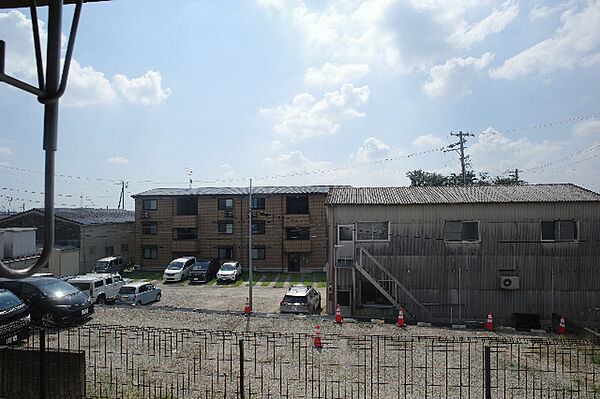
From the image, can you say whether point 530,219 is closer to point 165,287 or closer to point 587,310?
point 587,310

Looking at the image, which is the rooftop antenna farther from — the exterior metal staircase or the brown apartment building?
the brown apartment building

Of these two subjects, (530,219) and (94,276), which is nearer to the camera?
(530,219)

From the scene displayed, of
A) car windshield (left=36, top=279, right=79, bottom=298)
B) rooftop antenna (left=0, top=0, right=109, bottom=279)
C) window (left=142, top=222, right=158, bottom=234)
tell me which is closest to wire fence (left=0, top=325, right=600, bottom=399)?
car windshield (left=36, top=279, right=79, bottom=298)

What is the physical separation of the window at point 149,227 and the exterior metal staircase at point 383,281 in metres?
23.4

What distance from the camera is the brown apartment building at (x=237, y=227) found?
33.1 meters

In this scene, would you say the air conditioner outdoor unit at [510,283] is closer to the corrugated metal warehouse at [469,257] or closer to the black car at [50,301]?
the corrugated metal warehouse at [469,257]

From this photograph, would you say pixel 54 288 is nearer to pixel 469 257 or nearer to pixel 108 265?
pixel 108 265

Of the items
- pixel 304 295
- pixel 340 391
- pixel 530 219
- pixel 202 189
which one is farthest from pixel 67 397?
pixel 202 189

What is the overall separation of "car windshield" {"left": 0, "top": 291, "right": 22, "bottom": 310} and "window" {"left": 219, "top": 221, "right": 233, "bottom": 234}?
73.4ft

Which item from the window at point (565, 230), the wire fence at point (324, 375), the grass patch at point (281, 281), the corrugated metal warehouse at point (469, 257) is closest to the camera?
the wire fence at point (324, 375)

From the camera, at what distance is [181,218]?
1341 inches

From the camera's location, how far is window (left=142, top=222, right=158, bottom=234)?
34.8 m

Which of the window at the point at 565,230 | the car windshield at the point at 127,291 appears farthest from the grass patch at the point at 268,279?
the window at the point at 565,230

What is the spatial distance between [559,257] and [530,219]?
2258mm
